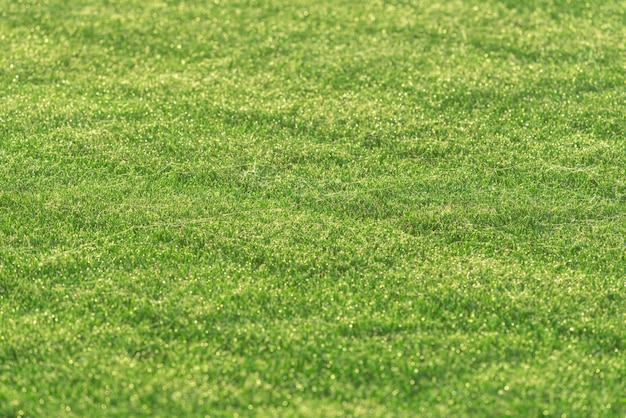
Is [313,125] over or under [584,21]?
under

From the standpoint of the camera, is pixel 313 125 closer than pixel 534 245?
No

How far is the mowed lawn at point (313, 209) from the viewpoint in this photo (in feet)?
7.37

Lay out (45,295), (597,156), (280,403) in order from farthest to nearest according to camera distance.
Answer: (597,156) → (45,295) → (280,403)

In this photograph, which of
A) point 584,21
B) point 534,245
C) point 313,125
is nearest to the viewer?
point 534,245

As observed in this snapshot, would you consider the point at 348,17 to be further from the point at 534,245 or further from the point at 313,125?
the point at 534,245

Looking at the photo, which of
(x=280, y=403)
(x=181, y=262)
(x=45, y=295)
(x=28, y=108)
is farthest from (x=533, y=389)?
(x=28, y=108)

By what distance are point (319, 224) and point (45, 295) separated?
0.96 meters

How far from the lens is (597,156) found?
10.7ft


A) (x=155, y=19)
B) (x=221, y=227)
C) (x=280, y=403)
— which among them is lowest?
(x=280, y=403)

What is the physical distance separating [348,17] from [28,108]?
71.9 inches

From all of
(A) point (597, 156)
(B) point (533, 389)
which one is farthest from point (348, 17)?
(B) point (533, 389)

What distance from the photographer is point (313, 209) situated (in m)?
2.97

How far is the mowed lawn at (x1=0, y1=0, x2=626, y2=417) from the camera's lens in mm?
2246

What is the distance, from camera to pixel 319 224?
9.43 feet
